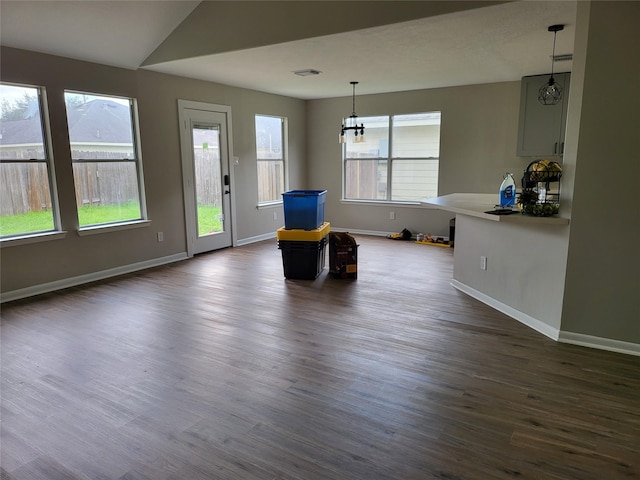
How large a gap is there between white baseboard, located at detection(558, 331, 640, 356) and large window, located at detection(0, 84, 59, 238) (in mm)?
4896

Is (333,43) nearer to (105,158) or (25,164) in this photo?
(105,158)

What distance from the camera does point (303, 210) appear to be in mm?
4691

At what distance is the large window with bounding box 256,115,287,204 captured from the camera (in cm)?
707

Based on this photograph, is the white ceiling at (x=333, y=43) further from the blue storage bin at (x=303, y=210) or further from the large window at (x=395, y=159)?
the blue storage bin at (x=303, y=210)

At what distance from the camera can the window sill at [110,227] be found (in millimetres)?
4641

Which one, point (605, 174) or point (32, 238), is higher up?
point (605, 174)

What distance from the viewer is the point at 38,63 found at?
411 centimetres

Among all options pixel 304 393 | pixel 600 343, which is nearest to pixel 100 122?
pixel 304 393

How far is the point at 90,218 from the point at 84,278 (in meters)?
0.68

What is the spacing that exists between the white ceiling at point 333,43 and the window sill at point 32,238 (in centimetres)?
180

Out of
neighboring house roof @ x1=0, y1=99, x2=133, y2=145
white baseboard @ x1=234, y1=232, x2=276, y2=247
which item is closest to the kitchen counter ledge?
white baseboard @ x1=234, y1=232, x2=276, y2=247

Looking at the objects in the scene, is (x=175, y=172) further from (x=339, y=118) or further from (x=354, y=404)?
(x=354, y=404)

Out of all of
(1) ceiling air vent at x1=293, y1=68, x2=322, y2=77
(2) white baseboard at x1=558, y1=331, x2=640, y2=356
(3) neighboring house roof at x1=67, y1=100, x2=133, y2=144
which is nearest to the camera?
(2) white baseboard at x1=558, y1=331, x2=640, y2=356

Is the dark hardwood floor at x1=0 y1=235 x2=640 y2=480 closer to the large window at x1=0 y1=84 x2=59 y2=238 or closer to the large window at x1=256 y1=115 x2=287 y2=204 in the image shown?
the large window at x1=0 y1=84 x2=59 y2=238
